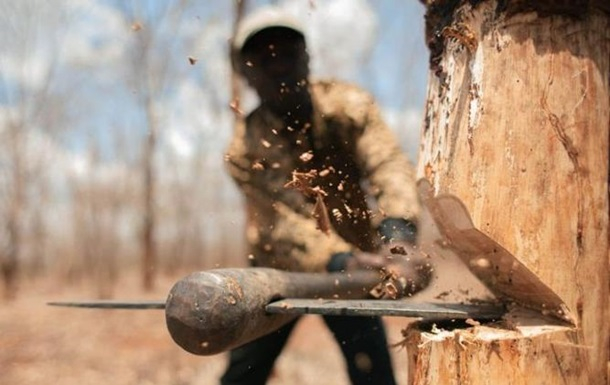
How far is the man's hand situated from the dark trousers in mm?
472

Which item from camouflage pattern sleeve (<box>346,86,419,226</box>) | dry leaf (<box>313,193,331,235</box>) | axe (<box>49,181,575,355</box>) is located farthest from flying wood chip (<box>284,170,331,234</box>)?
axe (<box>49,181,575,355</box>)

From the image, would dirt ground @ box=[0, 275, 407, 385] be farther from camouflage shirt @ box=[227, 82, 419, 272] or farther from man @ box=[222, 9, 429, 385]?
camouflage shirt @ box=[227, 82, 419, 272]

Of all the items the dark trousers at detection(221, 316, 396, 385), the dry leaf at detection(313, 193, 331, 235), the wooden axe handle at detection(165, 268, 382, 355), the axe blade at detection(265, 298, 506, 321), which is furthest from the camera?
the dark trousers at detection(221, 316, 396, 385)

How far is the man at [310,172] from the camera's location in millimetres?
2453

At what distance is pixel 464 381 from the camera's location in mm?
1646

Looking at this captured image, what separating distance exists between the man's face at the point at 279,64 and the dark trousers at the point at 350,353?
921mm

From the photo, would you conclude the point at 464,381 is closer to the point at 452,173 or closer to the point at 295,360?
the point at 452,173

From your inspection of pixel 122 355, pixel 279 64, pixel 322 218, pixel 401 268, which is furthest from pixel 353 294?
pixel 122 355

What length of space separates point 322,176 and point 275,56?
51 cm

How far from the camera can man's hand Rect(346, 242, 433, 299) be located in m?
2.01

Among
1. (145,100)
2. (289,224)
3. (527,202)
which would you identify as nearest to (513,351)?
(527,202)

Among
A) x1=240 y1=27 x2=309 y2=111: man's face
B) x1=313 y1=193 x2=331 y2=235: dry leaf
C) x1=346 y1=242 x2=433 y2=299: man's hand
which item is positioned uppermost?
x1=240 y1=27 x2=309 y2=111: man's face

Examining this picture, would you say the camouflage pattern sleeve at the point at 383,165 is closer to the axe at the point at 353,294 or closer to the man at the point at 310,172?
the man at the point at 310,172

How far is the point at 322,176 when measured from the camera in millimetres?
2498
